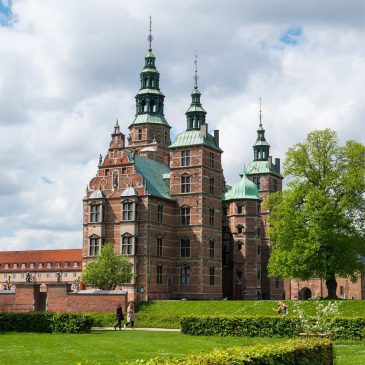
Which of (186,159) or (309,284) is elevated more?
(186,159)

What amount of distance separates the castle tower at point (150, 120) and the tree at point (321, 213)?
2779 centimetres

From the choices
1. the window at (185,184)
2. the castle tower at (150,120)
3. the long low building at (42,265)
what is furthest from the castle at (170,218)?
the long low building at (42,265)

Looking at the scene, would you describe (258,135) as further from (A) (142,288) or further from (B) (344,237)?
(B) (344,237)

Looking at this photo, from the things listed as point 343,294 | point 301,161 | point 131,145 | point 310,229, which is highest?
point 131,145

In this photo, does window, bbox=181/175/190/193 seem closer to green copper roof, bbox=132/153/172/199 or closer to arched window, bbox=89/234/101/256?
green copper roof, bbox=132/153/172/199

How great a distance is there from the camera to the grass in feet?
144

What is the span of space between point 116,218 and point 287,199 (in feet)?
60.6

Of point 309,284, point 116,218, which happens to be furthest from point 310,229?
point 309,284

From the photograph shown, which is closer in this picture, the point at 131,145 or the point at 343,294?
the point at 131,145

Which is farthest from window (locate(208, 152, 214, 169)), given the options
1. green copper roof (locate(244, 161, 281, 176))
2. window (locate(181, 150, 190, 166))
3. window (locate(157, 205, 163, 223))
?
green copper roof (locate(244, 161, 281, 176))

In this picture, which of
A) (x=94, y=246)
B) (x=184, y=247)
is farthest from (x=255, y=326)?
(x=94, y=246)

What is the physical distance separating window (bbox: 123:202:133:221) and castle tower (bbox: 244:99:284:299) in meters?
21.9

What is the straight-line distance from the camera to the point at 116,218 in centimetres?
6175

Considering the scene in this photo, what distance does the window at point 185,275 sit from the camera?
6284 centimetres
